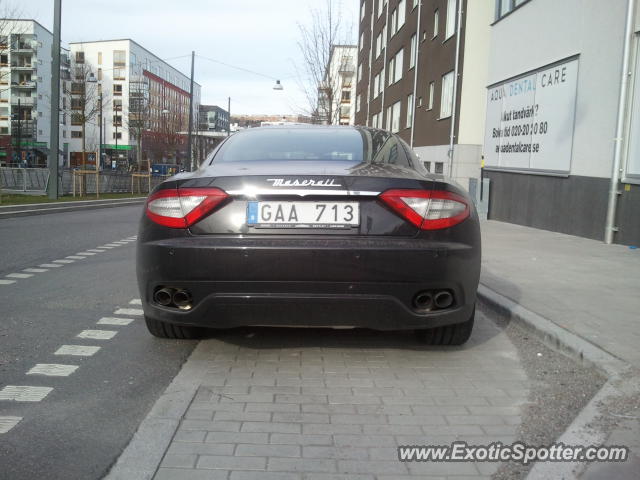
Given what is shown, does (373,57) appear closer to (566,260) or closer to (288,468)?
(566,260)

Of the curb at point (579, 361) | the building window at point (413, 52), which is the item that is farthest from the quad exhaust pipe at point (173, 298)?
the building window at point (413, 52)

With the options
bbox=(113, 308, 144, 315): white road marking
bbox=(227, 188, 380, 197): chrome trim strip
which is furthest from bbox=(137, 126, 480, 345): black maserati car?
bbox=(113, 308, 144, 315): white road marking

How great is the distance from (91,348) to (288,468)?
2245 mm

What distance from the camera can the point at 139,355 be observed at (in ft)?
13.4

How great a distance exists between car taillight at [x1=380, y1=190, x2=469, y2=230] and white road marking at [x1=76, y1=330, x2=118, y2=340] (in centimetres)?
235

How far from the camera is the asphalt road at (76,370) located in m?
2.63

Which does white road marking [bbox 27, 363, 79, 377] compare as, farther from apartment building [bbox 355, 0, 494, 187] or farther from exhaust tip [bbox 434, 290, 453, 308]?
apartment building [bbox 355, 0, 494, 187]

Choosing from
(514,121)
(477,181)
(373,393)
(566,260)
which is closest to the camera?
(373,393)

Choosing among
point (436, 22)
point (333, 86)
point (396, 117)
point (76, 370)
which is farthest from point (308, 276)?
point (396, 117)

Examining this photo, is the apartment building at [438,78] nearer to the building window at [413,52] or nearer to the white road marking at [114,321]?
the building window at [413,52]

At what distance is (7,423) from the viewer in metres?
2.92

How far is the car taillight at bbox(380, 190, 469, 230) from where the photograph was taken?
348 cm

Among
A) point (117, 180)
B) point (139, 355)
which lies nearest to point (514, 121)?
point (139, 355)

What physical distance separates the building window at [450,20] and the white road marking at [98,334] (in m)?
19.7
